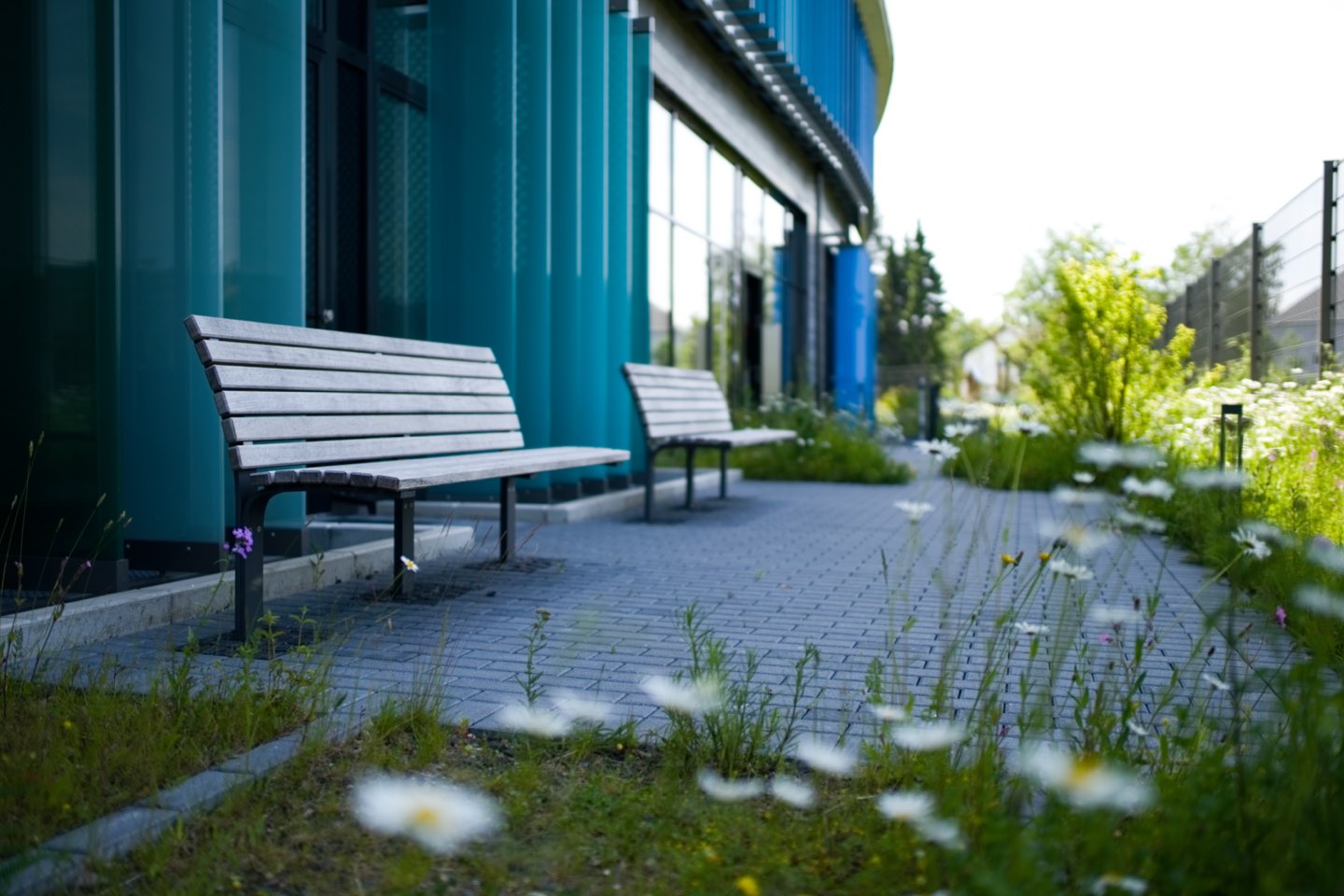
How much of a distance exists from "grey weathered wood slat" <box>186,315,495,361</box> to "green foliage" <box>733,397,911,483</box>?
6947 millimetres

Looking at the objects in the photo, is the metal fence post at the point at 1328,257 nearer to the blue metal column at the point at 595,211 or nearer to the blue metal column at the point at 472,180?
the blue metal column at the point at 595,211

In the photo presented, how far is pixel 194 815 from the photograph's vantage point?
2.41 meters

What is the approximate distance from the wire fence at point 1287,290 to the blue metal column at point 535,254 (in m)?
5.02

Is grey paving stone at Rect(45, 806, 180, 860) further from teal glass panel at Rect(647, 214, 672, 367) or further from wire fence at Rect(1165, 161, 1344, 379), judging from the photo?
teal glass panel at Rect(647, 214, 672, 367)

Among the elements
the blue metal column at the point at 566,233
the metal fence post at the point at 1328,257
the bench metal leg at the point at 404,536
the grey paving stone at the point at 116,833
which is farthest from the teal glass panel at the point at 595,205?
the grey paving stone at the point at 116,833

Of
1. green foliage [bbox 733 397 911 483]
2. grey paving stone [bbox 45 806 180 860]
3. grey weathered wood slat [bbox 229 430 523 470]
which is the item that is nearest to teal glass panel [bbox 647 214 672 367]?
green foliage [bbox 733 397 911 483]

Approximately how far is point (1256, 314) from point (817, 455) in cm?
450

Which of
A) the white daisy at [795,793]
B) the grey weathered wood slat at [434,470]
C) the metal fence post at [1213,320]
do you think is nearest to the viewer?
the white daisy at [795,793]

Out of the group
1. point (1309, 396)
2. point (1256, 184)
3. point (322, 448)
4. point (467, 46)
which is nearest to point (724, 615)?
point (322, 448)

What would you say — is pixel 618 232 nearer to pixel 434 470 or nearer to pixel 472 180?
pixel 472 180

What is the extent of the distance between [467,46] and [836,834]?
7106 millimetres

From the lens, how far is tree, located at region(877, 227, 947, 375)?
234 feet

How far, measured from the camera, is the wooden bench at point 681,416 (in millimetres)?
8383

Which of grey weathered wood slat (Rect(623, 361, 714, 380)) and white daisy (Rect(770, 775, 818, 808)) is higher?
grey weathered wood slat (Rect(623, 361, 714, 380))
